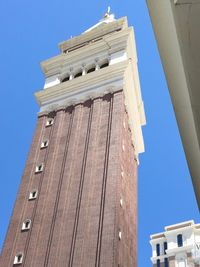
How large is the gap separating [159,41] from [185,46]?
0.38 metres

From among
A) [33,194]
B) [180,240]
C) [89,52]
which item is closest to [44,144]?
[33,194]

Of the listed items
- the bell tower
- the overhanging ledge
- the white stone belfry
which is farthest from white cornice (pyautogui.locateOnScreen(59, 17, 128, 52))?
the overhanging ledge

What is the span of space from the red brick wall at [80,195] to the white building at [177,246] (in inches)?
505

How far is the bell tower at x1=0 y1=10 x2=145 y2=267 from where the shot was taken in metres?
22.5

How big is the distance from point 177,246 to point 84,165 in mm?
20507

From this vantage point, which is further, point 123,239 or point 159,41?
point 123,239

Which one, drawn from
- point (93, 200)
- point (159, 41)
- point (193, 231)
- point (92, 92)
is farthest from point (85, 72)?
point (159, 41)

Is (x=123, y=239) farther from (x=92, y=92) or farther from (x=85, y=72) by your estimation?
(x=85, y=72)

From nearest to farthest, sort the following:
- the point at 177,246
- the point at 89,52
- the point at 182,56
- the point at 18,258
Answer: the point at 182,56, the point at 18,258, the point at 89,52, the point at 177,246

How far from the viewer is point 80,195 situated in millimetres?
25094

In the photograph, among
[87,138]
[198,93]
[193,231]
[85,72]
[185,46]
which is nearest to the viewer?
[185,46]

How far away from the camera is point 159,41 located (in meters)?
2.89

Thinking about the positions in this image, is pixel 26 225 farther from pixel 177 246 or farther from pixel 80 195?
pixel 177 246

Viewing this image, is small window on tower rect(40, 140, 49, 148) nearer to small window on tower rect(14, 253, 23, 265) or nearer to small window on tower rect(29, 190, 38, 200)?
small window on tower rect(29, 190, 38, 200)
